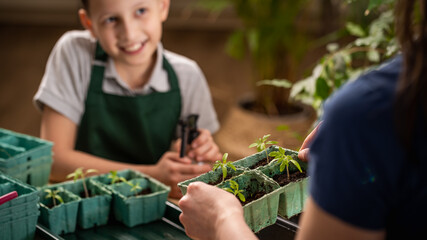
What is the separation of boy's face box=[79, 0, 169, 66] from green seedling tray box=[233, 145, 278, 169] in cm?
80

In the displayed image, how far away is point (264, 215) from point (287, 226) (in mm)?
202

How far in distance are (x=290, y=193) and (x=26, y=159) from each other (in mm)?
820

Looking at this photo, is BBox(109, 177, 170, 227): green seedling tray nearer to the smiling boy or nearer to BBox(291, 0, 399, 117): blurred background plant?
the smiling boy

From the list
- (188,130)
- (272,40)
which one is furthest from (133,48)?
(272,40)

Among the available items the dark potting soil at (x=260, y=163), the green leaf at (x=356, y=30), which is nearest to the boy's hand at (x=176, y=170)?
the dark potting soil at (x=260, y=163)

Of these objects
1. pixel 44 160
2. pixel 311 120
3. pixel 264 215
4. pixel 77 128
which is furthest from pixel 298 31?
pixel 264 215

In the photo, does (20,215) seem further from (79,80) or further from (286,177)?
(79,80)

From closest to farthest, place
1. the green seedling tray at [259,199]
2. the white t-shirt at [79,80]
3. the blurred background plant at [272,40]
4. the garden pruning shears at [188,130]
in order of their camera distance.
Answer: the green seedling tray at [259,199], the garden pruning shears at [188,130], the white t-shirt at [79,80], the blurred background plant at [272,40]

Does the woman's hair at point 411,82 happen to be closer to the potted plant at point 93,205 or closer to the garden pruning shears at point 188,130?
the potted plant at point 93,205

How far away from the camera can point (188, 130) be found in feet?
5.66

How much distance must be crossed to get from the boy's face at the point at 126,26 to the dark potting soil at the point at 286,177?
35.1 inches

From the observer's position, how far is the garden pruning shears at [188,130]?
1.68 meters

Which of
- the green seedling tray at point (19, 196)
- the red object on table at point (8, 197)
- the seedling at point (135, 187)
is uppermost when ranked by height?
the red object on table at point (8, 197)

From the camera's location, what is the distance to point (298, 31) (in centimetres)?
377
